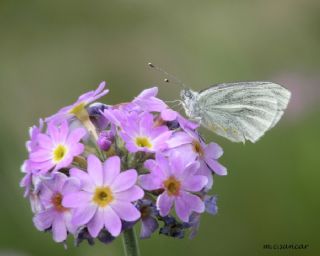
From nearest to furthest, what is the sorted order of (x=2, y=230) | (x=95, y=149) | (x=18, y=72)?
(x=95, y=149), (x=2, y=230), (x=18, y=72)

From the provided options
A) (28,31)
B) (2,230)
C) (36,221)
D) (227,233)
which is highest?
(36,221)

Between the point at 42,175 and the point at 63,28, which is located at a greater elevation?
the point at 42,175

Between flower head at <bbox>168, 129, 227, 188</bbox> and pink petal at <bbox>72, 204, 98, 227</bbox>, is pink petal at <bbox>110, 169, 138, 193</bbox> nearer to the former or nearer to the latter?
pink petal at <bbox>72, 204, 98, 227</bbox>

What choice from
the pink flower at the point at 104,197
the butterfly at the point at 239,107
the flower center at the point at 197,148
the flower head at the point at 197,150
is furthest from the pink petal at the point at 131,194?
the butterfly at the point at 239,107

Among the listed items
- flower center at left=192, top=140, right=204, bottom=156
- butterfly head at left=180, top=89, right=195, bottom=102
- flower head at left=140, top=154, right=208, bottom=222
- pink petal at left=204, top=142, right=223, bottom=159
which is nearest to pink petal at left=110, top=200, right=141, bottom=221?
flower head at left=140, top=154, right=208, bottom=222

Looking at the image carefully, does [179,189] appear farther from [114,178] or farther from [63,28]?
[63,28]

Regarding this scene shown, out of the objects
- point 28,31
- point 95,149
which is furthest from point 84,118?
point 28,31
